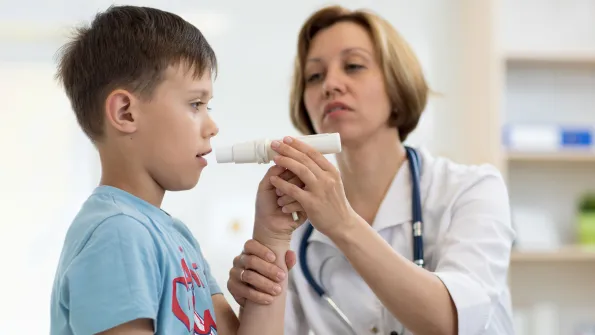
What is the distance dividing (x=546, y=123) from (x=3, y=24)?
2473 millimetres

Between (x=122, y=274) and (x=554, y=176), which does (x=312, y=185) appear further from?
(x=554, y=176)

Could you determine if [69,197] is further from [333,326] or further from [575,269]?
[575,269]

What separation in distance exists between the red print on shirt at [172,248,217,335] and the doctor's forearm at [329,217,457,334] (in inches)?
10.7

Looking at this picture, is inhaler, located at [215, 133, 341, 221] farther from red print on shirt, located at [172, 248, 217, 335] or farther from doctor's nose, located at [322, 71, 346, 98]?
doctor's nose, located at [322, 71, 346, 98]

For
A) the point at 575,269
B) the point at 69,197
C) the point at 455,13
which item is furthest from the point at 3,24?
the point at 575,269

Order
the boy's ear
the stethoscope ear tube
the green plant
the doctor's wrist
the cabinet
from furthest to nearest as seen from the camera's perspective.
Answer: the cabinet → the green plant → the stethoscope ear tube → the doctor's wrist → the boy's ear

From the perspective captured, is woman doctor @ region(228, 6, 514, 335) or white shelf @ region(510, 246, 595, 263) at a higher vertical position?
woman doctor @ region(228, 6, 514, 335)

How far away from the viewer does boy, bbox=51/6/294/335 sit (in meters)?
0.88

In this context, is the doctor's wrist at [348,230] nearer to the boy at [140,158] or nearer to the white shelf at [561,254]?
the boy at [140,158]

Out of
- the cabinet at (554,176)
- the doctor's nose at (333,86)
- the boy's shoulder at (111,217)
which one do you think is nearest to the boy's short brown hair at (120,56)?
the boy's shoulder at (111,217)

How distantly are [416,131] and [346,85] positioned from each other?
1.80 meters

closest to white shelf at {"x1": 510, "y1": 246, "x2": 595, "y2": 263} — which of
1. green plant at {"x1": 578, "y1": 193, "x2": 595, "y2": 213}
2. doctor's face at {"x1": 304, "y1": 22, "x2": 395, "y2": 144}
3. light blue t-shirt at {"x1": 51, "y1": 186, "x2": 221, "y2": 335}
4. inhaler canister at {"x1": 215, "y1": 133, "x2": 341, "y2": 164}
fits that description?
green plant at {"x1": 578, "y1": 193, "x2": 595, "y2": 213}

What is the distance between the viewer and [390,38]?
170 centimetres

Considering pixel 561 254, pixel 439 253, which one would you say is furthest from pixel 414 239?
pixel 561 254
